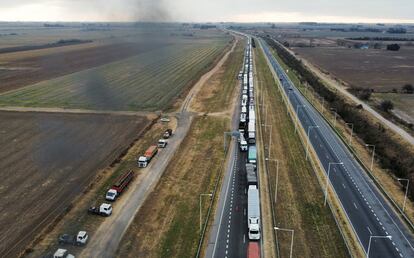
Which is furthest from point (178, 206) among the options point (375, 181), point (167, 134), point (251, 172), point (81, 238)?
point (375, 181)

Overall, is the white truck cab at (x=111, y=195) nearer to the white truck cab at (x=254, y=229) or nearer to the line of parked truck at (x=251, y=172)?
the line of parked truck at (x=251, y=172)

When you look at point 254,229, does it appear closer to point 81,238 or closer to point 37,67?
point 81,238

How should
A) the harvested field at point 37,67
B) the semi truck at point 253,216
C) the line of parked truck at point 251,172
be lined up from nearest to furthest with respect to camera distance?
the line of parked truck at point 251,172, the semi truck at point 253,216, the harvested field at point 37,67

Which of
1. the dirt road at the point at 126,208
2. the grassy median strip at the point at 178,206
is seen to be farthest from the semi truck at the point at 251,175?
the dirt road at the point at 126,208

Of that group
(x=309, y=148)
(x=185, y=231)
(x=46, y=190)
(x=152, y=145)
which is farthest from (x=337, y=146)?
(x=46, y=190)

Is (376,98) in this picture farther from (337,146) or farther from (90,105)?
Result: (90,105)
